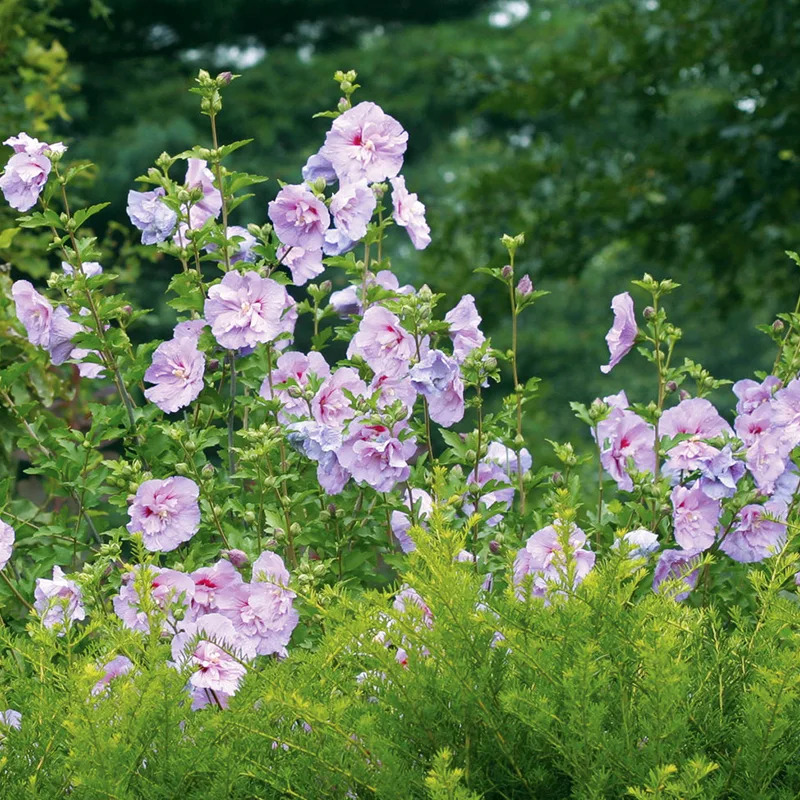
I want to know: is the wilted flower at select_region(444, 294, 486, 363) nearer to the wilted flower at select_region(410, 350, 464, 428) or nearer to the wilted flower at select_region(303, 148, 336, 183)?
the wilted flower at select_region(410, 350, 464, 428)

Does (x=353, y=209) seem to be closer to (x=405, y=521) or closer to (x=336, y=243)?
(x=336, y=243)

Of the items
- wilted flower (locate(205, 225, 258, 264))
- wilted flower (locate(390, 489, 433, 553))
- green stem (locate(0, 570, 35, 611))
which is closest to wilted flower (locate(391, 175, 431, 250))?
wilted flower (locate(205, 225, 258, 264))

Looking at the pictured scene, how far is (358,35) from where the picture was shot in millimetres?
13828

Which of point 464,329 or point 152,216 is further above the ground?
point 152,216

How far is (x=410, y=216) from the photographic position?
2660 millimetres

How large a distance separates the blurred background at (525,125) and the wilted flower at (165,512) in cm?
120

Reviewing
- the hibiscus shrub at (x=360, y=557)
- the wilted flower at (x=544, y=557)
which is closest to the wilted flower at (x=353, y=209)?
the hibiscus shrub at (x=360, y=557)

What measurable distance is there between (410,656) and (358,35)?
12964mm

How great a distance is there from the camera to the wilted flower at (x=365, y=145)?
2498 millimetres

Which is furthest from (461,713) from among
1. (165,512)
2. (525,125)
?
(525,125)

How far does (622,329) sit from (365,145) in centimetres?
67

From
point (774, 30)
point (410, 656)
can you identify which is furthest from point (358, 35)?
point (410, 656)

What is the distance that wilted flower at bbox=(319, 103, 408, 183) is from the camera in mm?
2498

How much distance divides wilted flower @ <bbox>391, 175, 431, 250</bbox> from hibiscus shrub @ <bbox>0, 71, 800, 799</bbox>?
0.02 m
